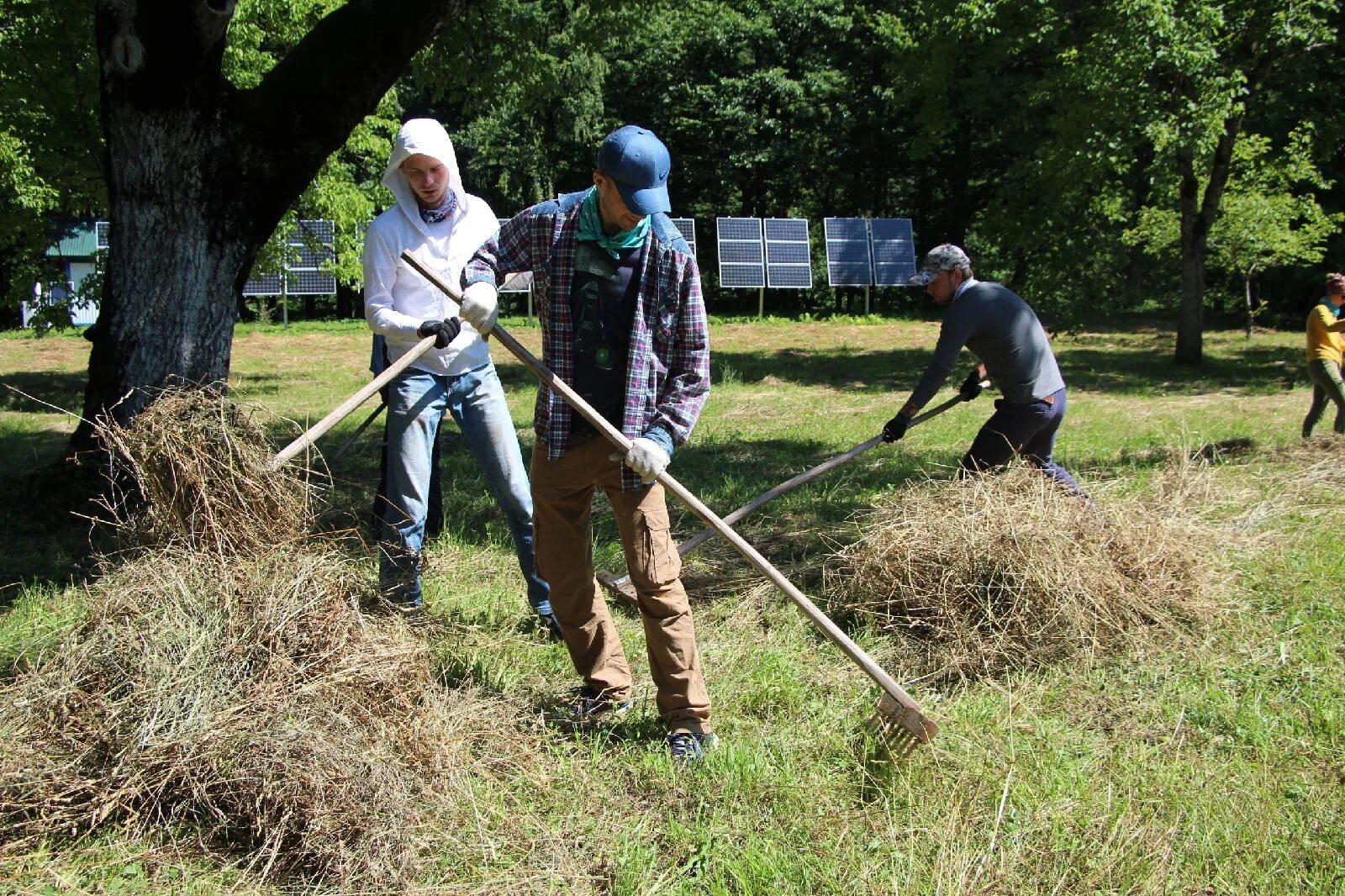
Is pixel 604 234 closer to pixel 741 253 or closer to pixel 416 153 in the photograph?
pixel 416 153

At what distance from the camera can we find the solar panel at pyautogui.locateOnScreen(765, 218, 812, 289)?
24828 millimetres

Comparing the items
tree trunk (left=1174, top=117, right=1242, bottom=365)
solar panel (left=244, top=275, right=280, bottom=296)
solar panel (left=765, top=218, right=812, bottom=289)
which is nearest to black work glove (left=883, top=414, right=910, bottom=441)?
tree trunk (left=1174, top=117, right=1242, bottom=365)

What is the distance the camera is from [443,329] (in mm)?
3592

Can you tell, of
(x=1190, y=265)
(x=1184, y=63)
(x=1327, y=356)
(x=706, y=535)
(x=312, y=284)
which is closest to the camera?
(x=706, y=535)

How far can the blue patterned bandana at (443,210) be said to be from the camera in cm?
411

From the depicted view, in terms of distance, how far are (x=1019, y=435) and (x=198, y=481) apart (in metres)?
3.94

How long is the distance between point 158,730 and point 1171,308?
27.0 meters

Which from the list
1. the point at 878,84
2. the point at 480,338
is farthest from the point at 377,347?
the point at 878,84

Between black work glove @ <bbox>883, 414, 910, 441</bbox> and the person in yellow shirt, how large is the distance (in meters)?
4.73

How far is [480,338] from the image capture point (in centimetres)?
409

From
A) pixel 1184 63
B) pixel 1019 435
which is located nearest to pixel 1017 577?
pixel 1019 435

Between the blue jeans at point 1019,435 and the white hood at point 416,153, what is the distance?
2.87 m

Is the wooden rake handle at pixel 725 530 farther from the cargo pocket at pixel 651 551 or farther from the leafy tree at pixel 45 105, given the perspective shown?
the leafy tree at pixel 45 105

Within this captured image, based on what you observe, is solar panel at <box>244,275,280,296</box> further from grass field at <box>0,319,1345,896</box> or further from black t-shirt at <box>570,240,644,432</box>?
black t-shirt at <box>570,240,644,432</box>
